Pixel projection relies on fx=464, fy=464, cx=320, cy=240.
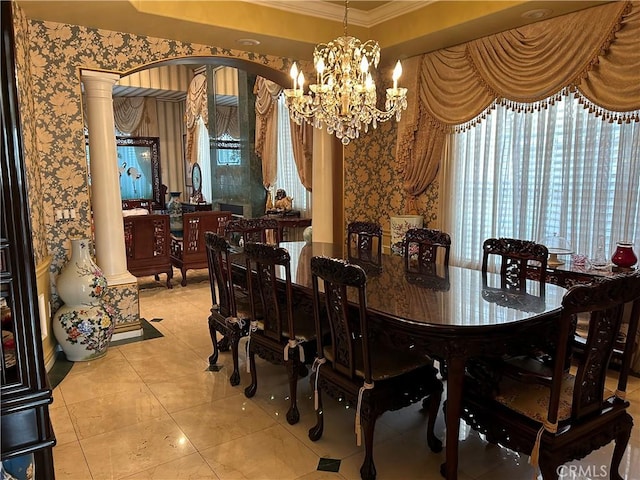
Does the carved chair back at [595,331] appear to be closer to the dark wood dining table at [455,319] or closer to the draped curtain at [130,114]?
the dark wood dining table at [455,319]

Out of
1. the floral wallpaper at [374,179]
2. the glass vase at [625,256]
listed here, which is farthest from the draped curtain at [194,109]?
the glass vase at [625,256]

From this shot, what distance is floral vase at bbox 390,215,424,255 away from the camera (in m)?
4.75

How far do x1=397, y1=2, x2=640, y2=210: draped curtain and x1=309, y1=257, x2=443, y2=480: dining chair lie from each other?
7.67 feet

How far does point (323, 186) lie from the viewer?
16.9 ft

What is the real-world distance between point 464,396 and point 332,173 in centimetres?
342

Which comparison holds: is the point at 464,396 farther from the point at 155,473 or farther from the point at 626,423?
the point at 155,473

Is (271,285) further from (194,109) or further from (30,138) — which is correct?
(194,109)

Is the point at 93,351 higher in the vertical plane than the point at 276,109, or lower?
lower

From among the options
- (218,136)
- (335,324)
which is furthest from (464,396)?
(218,136)

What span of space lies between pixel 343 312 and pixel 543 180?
2.49m

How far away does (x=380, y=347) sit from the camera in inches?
99.4

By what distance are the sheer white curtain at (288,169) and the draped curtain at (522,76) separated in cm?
226

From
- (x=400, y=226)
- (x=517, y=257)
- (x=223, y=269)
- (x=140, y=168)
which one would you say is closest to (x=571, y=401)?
(x=517, y=257)

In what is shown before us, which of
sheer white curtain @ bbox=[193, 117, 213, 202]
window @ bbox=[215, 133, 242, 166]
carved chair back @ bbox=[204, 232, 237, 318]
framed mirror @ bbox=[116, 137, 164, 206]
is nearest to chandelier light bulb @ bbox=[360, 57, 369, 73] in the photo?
carved chair back @ bbox=[204, 232, 237, 318]
